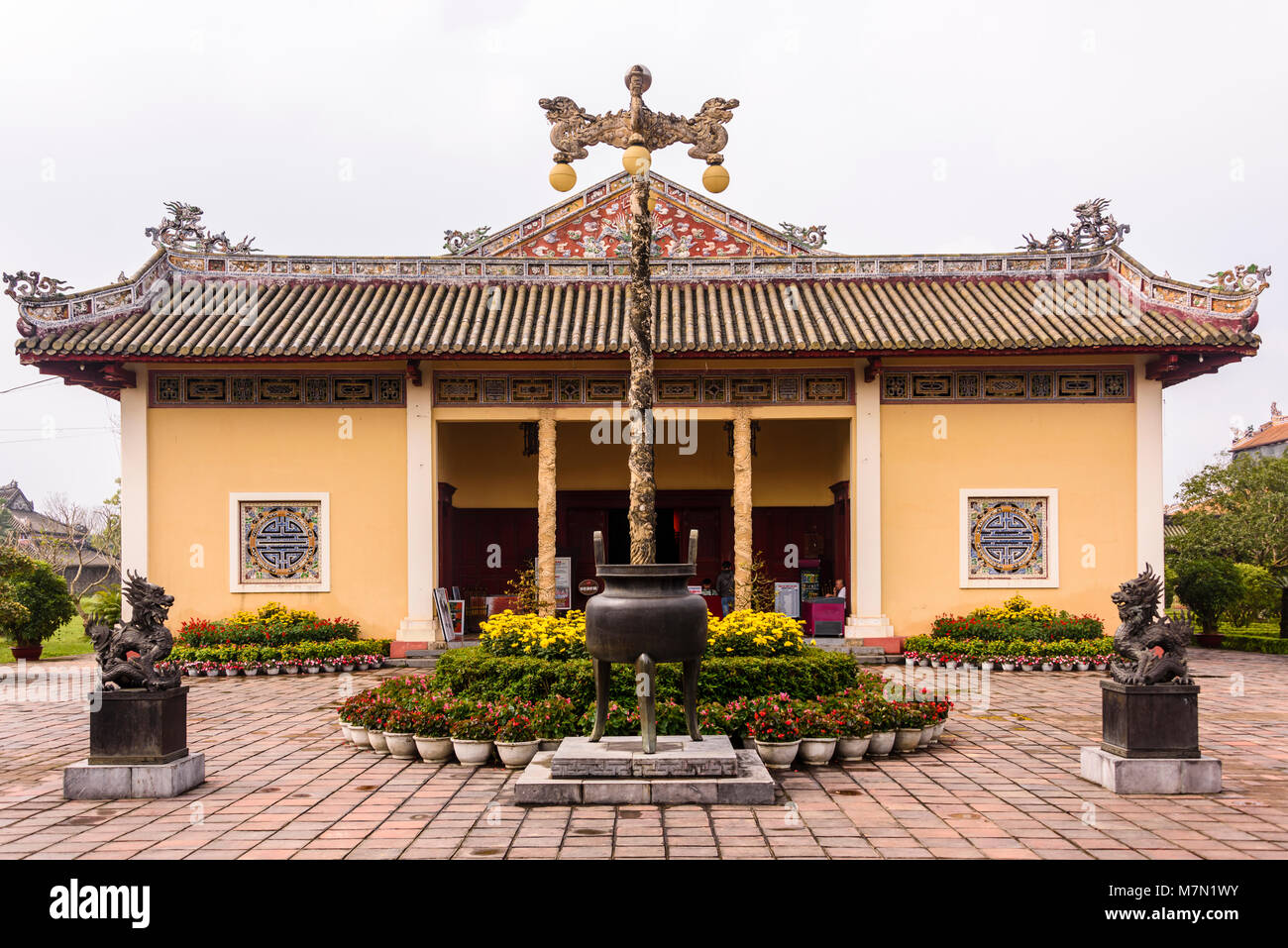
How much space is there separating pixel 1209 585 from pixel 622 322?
11395 mm

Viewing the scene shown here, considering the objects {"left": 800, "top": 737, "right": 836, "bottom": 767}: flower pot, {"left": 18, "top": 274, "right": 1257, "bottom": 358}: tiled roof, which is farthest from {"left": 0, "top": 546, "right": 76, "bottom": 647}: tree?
{"left": 800, "top": 737, "right": 836, "bottom": 767}: flower pot

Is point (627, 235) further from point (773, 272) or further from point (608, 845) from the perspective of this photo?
point (608, 845)

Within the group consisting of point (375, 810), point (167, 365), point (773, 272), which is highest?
point (773, 272)

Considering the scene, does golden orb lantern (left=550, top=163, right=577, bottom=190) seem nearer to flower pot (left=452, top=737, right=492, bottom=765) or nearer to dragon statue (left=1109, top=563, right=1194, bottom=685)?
flower pot (left=452, top=737, right=492, bottom=765)

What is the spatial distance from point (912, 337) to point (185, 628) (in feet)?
37.8

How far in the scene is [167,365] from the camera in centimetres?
1420

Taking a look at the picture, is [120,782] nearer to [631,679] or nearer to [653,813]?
[653,813]

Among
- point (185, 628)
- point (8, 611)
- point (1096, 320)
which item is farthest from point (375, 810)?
point (1096, 320)

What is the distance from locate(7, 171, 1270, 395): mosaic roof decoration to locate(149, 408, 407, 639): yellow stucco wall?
1269 mm

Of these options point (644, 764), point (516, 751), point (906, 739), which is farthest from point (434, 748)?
point (906, 739)

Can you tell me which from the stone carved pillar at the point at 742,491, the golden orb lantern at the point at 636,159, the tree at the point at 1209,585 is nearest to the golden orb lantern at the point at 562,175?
the golden orb lantern at the point at 636,159

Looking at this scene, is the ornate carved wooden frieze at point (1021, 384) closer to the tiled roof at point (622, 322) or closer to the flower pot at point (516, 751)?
the tiled roof at point (622, 322)

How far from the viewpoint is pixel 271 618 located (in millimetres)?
13859

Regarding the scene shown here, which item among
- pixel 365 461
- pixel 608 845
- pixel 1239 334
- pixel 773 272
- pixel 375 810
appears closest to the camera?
pixel 608 845
